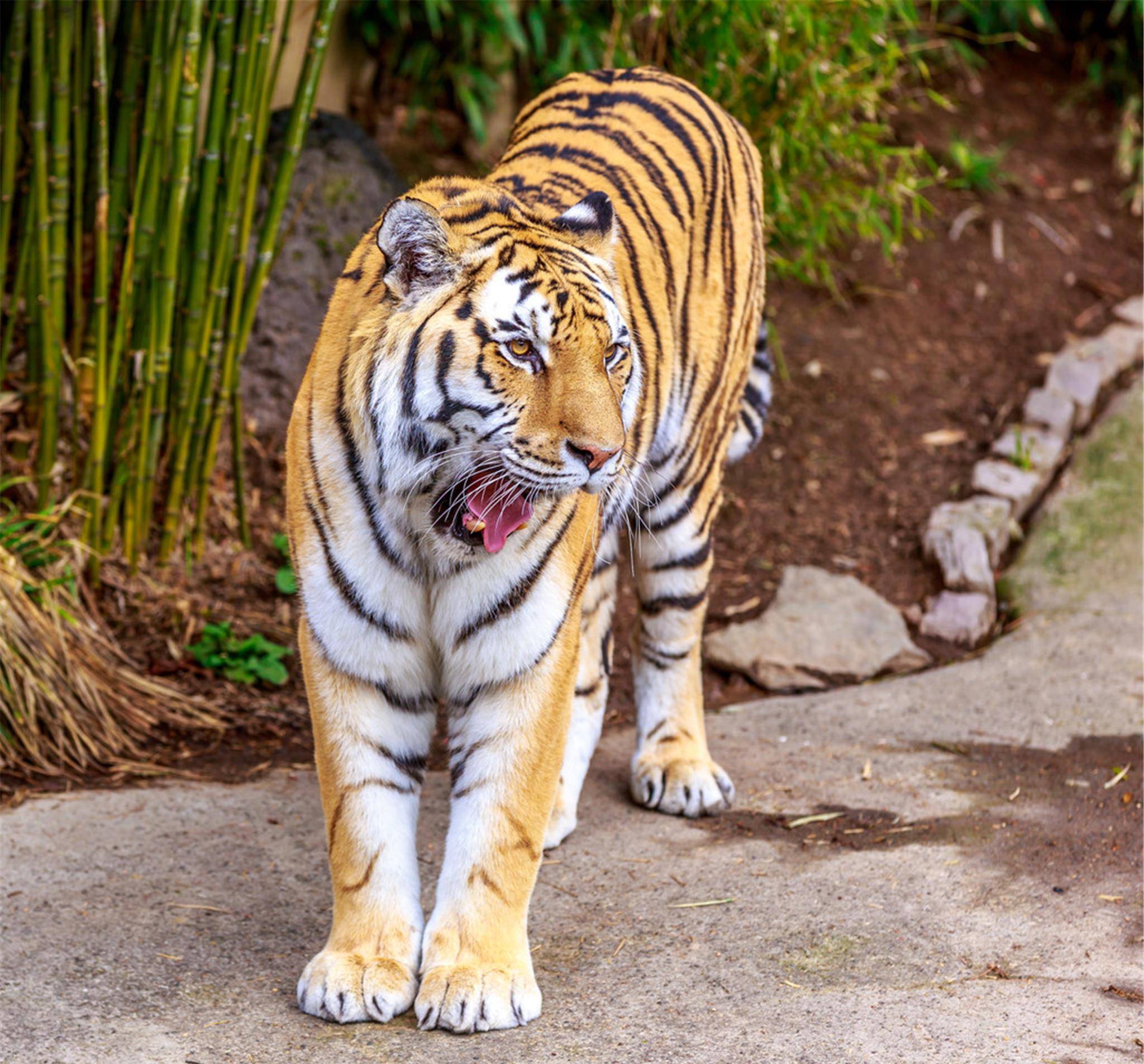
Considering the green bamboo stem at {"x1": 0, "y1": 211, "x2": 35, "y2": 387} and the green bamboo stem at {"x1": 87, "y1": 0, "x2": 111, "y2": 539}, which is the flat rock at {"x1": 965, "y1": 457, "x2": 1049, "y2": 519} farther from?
the green bamboo stem at {"x1": 0, "y1": 211, "x2": 35, "y2": 387}

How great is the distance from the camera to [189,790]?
3.35 meters

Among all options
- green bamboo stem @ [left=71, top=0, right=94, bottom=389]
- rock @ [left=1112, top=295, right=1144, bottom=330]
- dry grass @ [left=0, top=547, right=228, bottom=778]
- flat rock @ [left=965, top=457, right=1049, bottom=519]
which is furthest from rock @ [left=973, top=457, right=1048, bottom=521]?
green bamboo stem @ [left=71, top=0, right=94, bottom=389]

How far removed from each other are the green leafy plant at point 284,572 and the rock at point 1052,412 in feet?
9.32

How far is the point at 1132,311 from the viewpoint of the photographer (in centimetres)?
591

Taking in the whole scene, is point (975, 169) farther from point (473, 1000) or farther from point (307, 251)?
point (473, 1000)

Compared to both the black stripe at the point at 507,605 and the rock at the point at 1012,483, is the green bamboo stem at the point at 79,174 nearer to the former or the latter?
the black stripe at the point at 507,605

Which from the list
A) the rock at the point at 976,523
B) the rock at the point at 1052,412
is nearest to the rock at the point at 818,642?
the rock at the point at 976,523

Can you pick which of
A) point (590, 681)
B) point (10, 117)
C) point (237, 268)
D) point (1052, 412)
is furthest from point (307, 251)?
point (1052, 412)

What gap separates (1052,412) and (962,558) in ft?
3.37

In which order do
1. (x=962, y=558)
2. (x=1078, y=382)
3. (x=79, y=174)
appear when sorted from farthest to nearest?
1. (x=1078, y=382)
2. (x=962, y=558)
3. (x=79, y=174)

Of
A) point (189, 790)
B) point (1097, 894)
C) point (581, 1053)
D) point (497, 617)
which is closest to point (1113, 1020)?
point (1097, 894)

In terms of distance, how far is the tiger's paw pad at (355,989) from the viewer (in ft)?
7.64

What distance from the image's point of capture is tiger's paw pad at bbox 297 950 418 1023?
7.64 ft

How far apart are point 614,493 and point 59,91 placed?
182 centimetres
